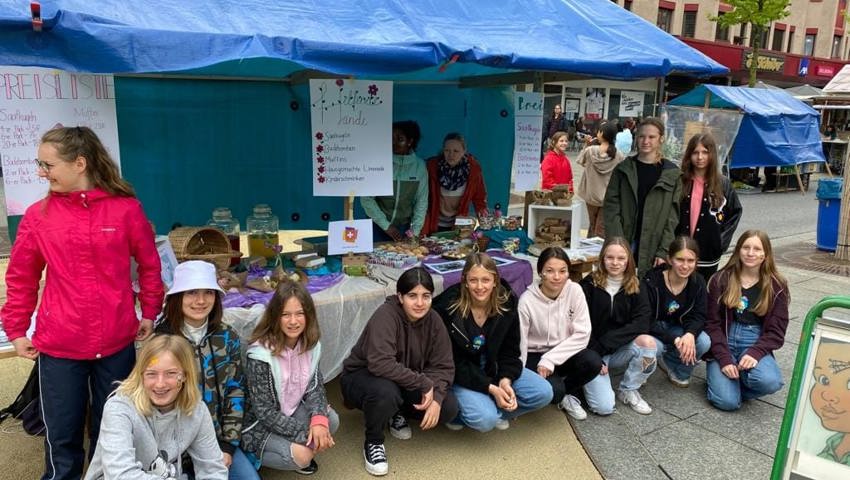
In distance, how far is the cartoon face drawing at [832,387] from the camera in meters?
2.03

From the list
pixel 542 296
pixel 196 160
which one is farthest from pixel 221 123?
pixel 542 296

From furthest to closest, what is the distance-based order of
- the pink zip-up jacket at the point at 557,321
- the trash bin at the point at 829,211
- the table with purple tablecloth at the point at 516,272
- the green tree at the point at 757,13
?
1. the green tree at the point at 757,13
2. the trash bin at the point at 829,211
3. the table with purple tablecloth at the point at 516,272
4. the pink zip-up jacket at the point at 557,321

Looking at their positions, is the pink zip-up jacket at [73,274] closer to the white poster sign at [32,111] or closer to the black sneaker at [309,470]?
the white poster sign at [32,111]

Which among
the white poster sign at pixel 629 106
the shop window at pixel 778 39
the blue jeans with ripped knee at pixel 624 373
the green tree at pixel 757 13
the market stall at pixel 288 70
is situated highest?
the shop window at pixel 778 39

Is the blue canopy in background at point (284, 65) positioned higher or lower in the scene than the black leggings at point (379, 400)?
higher

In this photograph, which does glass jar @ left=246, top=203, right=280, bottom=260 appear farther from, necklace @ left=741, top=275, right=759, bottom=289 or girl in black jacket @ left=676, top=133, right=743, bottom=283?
necklace @ left=741, top=275, right=759, bottom=289

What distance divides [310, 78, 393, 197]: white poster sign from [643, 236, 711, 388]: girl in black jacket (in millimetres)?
1871

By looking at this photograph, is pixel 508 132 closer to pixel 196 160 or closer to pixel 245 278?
pixel 196 160

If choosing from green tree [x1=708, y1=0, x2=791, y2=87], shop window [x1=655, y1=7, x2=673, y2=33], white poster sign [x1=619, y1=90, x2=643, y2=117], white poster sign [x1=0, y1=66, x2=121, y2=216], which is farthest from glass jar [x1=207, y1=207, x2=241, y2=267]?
shop window [x1=655, y1=7, x2=673, y2=33]

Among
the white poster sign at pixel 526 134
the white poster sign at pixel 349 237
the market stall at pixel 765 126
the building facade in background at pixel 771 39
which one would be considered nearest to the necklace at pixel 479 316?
the white poster sign at pixel 349 237

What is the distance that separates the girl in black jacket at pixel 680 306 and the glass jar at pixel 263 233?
242 centimetres

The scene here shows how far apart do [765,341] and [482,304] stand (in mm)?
1809

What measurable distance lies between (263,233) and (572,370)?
2161 mm

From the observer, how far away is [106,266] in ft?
8.01
